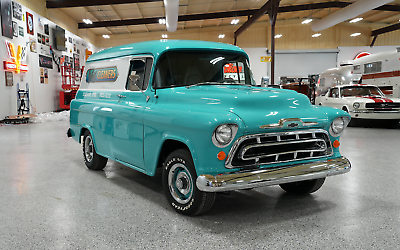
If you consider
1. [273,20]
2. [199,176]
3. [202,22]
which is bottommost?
[199,176]

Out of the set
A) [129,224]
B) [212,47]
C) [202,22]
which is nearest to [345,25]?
[202,22]

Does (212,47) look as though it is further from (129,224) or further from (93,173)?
(93,173)

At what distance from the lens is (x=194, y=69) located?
139 inches

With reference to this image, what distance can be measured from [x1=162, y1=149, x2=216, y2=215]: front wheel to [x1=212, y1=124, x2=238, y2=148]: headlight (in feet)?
1.17

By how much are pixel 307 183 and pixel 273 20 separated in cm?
1550

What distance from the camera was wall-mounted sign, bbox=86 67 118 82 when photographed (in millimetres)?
4125

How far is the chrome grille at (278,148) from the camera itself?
2588mm

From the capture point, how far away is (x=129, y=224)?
109 inches

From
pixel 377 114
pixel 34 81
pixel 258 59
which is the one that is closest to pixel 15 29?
pixel 34 81

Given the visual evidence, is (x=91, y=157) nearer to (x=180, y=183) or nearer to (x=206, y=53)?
(x=180, y=183)

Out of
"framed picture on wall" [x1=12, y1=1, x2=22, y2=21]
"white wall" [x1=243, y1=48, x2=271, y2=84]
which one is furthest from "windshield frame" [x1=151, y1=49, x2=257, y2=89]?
"white wall" [x1=243, y1=48, x2=271, y2=84]

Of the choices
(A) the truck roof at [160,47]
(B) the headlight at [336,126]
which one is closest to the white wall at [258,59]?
(A) the truck roof at [160,47]

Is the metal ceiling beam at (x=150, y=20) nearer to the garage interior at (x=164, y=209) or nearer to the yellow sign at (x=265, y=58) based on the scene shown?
the yellow sign at (x=265, y=58)

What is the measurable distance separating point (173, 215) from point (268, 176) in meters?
1.01
